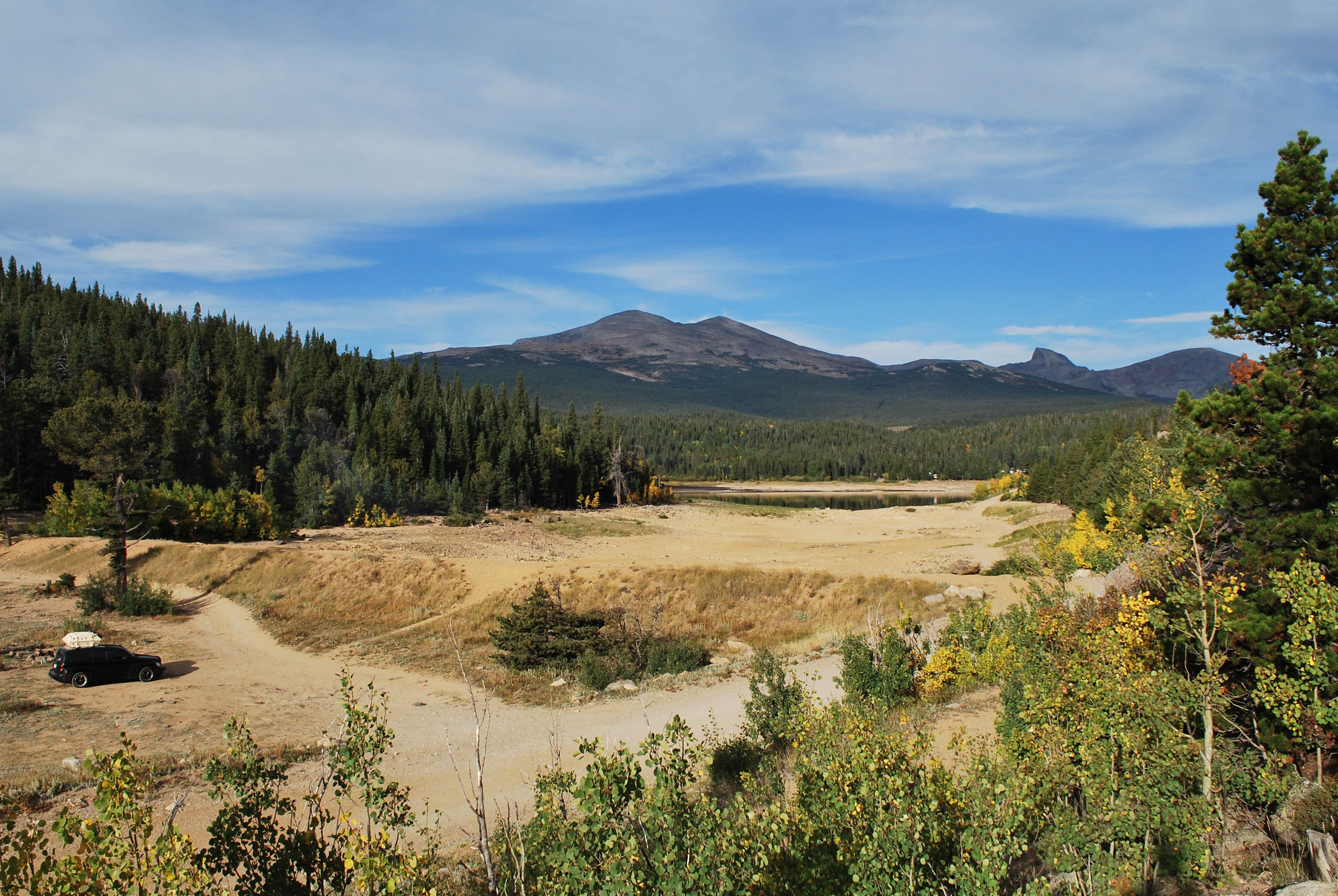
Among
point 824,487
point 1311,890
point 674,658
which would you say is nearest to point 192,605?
point 674,658

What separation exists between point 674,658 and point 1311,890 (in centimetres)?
1973

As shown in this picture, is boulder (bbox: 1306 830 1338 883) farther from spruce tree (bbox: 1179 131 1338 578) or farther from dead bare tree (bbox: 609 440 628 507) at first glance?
dead bare tree (bbox: 609 440 628 507)

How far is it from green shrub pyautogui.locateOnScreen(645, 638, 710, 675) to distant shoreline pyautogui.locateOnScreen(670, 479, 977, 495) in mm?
124222

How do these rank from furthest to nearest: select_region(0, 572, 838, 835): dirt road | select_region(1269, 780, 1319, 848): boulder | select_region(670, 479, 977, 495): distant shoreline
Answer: select_region(670, 479, 977, 495): distant shoreline < select_region(0, 572, 838, 835): dirt road < select_region(1269, 780, 1319, 848): boulder

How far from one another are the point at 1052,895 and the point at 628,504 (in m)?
94.4

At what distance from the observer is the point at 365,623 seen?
33.4 m

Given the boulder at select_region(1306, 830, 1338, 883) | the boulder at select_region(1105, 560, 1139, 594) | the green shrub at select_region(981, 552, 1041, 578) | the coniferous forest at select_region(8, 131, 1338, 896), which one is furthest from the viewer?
the green shrub at select_region(981, 552, 1041, 578)

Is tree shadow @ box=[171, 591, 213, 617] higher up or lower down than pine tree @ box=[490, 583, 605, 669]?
lower down

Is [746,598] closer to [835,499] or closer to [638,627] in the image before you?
[638,627]

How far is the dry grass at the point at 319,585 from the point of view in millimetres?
33438

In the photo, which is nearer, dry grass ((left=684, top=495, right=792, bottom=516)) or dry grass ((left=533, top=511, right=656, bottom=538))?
dry grass ((left=533, top=511, right=656, bottom=538))

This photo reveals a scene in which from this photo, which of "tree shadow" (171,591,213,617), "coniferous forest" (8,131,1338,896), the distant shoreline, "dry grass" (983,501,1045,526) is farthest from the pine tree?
the distant shoreline

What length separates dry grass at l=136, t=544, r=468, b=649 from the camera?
33.4 meters

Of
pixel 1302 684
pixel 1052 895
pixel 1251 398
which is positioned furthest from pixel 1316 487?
pixel 1052 895
